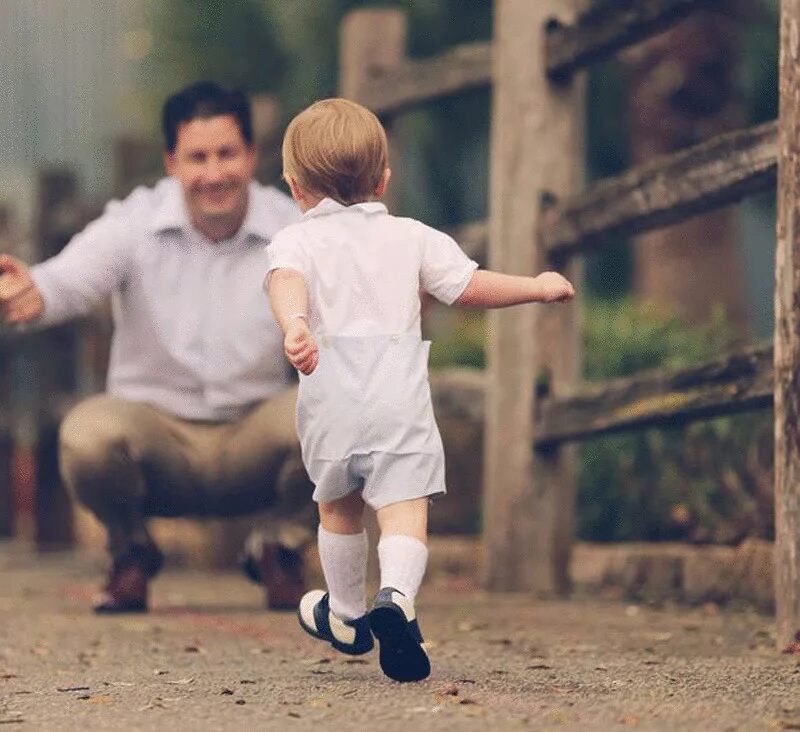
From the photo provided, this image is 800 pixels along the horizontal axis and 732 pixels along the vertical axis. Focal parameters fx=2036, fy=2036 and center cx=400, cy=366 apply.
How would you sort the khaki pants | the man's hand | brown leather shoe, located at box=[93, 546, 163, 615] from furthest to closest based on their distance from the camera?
the khaki pants
brown leather shoe, located at box=[93, 546, 163, 615]
the man's hand

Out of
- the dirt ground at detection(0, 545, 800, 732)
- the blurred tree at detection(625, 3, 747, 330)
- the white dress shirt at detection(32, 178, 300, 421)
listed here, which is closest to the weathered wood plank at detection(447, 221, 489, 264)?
the white dress shirt at detection(32, 178, 300, 421)

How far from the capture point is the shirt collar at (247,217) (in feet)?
18.5

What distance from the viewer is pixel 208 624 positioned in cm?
500

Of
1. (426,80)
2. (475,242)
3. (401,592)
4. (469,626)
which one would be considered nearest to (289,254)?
(401,592)

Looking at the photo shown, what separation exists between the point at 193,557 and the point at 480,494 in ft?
3.84

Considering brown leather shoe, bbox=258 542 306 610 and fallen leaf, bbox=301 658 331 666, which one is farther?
brown leather shoe, bbox=258 542 306 610

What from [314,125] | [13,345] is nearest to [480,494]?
[13,345]

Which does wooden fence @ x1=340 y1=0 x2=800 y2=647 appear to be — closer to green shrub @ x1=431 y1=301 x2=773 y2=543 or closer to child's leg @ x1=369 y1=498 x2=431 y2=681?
green shrub @ x1=431 y1=301 x2=773 y2=543

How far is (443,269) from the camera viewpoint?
394 cm

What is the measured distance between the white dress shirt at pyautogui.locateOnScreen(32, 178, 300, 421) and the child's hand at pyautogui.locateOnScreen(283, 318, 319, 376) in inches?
80.0

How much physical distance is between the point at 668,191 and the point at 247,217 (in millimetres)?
1249

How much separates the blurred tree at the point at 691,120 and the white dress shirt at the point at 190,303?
5282mm

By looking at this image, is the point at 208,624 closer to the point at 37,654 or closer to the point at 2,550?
the point at 37,654

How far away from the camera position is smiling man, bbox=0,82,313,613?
553 centimetres
